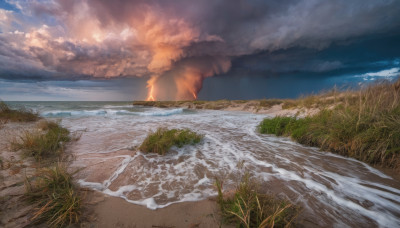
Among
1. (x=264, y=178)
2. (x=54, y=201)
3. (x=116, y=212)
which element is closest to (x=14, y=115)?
(x=54, y=201)

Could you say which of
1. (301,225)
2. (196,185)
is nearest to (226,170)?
(196,185)

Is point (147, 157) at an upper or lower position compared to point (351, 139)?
lower

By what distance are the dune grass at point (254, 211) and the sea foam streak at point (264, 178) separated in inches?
16.8

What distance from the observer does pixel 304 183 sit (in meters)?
2.86

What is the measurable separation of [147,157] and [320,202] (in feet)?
11.8

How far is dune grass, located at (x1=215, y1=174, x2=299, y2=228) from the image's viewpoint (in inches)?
63.8

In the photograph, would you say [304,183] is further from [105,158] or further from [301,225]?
[105,158]

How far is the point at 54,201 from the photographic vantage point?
1951 millimetres

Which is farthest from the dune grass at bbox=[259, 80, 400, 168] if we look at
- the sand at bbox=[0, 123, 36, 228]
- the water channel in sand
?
the sand at bbox=[0, 123, 36, 228]

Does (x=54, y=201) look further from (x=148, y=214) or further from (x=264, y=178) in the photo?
(x=264, y=178)

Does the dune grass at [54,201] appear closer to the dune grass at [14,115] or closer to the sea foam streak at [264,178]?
the sea foam streak at [264,178]

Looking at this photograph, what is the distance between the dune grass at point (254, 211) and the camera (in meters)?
1.62

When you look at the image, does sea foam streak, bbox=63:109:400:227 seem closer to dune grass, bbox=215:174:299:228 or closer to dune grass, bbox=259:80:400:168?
dune grass, bbox=259:80:400:168

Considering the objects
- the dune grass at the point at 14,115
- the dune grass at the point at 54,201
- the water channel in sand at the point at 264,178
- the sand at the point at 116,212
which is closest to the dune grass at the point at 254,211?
the sand at the point at 116,212
